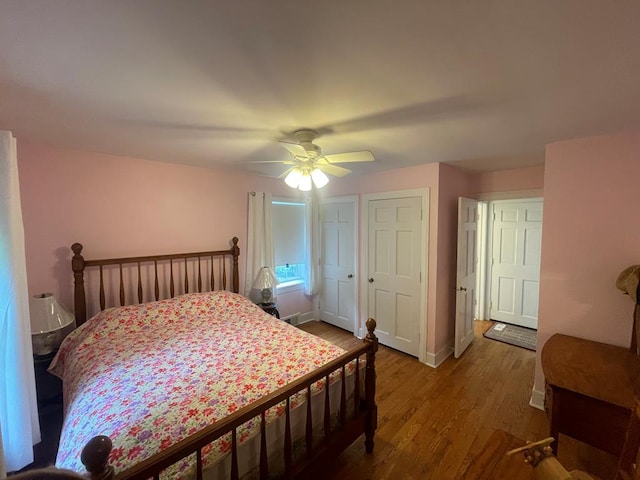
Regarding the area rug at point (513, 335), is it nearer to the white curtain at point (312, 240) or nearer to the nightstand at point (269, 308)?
the white curtain at point (312, 240)

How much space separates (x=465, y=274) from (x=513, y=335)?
143 centimetres

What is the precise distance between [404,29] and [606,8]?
0.61 metres

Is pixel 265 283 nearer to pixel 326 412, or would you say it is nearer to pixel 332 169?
pixel 332 169

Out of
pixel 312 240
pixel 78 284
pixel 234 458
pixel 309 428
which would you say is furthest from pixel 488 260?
pixel 78 284

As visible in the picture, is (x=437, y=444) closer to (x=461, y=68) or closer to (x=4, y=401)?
(x=461, y=68)

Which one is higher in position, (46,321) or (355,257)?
(355,257)

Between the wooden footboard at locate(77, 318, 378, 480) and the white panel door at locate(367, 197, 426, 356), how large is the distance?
1.47m

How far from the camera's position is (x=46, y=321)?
6.56 feet

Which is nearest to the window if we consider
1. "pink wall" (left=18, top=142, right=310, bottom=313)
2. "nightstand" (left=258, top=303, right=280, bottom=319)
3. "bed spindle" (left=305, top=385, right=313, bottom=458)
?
"nightstand" (left=258, top=303, right=280, bottom=319)

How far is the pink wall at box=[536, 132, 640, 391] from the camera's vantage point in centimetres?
192

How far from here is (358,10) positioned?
0.86 meters

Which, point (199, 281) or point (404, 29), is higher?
point (404, 29)

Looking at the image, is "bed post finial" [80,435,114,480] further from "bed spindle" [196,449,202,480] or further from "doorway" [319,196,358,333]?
"doorway" [319,196,358,333]

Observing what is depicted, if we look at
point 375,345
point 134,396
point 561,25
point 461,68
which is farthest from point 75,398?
point 561,25
